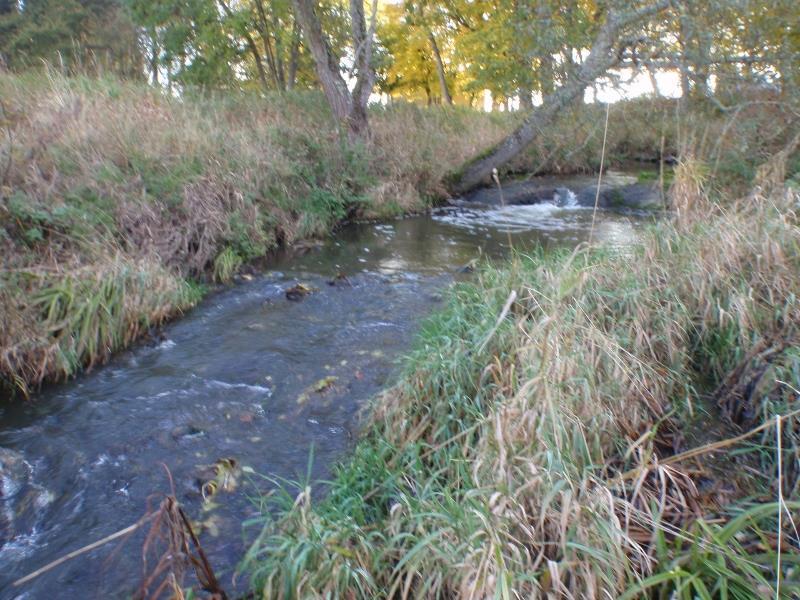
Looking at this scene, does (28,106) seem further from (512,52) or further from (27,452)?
(512,52)

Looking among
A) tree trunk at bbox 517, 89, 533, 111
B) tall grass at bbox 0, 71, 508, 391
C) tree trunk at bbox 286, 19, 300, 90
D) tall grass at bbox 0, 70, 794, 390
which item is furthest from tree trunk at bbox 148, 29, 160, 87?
tree trunk at bbox 517, 89, 533, 111

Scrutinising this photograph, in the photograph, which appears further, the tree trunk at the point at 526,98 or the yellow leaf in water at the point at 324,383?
the tree trunk at the point at 526,98

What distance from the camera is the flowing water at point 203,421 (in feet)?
12.0

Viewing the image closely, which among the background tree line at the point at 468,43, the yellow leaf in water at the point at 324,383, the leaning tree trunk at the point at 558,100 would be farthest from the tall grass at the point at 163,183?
the yellow leaf in water at the point at 324,383

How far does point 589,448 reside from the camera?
3.35 metres

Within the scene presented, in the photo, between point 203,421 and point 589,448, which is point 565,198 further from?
point 589,448

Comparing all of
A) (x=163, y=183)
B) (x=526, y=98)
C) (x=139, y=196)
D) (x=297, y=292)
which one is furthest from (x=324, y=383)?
(x=526, y=98)

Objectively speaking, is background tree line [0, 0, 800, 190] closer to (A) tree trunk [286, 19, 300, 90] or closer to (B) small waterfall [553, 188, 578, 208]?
(A) tree trunk [286, 19, 300, 90]

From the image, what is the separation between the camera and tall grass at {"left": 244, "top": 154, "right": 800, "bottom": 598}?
2555 mm

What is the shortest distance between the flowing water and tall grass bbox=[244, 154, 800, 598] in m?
0.49

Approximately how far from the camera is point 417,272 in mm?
9078

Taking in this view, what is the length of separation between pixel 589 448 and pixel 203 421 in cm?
297

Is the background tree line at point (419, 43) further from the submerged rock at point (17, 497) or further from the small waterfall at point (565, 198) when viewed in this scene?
the submerged rock at point (17, 497)

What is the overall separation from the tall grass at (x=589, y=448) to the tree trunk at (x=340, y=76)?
9013 millimetres
